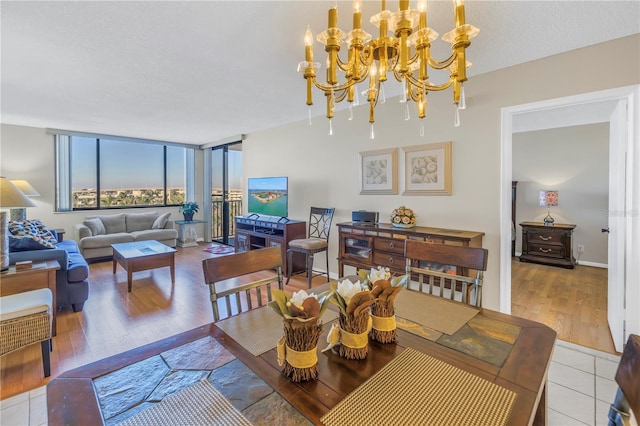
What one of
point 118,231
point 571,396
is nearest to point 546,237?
point 571,396

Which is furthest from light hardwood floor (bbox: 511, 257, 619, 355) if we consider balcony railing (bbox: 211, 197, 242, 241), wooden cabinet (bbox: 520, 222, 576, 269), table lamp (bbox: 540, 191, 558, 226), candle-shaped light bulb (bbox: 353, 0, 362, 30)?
balcony railing (bbox: 211, 197, 242, 241)

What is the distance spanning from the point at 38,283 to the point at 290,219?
126 inches

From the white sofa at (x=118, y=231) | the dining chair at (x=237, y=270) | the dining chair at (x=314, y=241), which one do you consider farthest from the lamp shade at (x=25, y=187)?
the dining chair at (x=237, y=270)

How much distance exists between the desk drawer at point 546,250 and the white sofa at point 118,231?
6757 mm

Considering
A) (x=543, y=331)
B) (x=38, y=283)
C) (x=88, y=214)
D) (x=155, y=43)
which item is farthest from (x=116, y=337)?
(x=88, y=214)

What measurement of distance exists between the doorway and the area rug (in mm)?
289

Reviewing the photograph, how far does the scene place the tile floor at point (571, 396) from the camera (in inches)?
67.7

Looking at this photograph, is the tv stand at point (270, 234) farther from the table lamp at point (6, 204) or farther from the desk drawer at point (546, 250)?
the desk drawer at point (546, 250)

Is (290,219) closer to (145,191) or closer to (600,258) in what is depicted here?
(145,191)

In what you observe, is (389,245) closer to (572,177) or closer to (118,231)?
(572,177)

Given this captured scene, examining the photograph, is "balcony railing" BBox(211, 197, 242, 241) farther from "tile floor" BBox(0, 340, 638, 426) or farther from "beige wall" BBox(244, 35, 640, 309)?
"tile floor" BBox(0, 340, 638, 426)

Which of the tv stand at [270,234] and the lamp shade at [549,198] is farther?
the lamp shade at [549,198]

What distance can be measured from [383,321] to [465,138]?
2564 mm

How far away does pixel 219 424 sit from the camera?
74 cm
